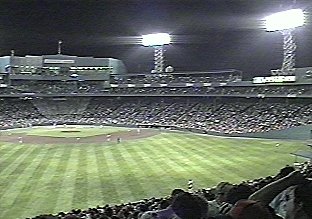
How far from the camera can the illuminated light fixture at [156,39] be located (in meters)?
61.2

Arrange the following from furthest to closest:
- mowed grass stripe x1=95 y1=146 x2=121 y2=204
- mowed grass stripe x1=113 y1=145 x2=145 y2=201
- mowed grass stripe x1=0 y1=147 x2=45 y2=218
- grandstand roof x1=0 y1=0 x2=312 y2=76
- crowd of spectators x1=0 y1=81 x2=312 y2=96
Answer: crowd of spectators x1=0 y1=81 x2=312 y2=96 → grandstand roof x1=0 y1=0 x2=312 y2=76 → mowed grass stripe x1=113 y1=145 x2=145 y2=201 → mowed grass stripe x1=95 y1=146 x2=121 y2=204 → mowed grass stripe x1=0 y1=147 x2=45 y2=218

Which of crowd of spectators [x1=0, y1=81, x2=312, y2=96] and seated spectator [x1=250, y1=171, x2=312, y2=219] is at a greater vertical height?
crowd of spectators [x1=0, y1=81, x2=312, y2=96]

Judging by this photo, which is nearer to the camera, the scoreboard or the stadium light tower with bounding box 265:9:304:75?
the stadium light tower with bounding box 265:9:304:75

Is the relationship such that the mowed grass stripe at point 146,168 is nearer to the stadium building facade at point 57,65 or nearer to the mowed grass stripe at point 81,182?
the mowed grass stripe at point 81,182

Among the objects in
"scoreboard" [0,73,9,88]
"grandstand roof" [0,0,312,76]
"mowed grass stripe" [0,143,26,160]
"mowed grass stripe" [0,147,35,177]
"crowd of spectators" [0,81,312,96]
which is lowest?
"mowed grass stripe" [0,147,35,177]

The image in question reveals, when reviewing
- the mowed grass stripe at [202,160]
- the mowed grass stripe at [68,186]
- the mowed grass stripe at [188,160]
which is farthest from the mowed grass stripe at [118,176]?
the mowed grass stripe at [188,160]

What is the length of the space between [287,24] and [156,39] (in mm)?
21048

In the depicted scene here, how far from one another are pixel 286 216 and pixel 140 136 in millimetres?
37638

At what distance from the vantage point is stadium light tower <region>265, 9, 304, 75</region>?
44.2 m

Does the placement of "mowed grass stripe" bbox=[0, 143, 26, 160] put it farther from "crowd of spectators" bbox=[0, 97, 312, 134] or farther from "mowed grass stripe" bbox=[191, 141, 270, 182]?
"crowd of spectators" bbox=[0, 97, 312, 134]

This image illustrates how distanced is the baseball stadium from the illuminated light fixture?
3.79 feet

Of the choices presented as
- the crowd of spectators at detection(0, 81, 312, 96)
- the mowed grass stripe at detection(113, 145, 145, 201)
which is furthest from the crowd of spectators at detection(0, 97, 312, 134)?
the mowed grass stripe at detection(113, 145, 145, 201)

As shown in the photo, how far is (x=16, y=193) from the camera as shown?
18984 millimetres

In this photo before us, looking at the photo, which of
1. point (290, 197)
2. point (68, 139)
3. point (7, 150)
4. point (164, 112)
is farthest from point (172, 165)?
point (164, 112)
